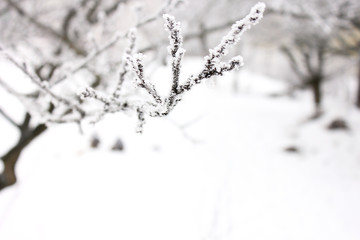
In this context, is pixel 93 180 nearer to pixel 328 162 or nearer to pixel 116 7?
pixel 116 7

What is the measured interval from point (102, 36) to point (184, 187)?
8.10 feet

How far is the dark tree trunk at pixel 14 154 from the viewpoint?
2.02 metres

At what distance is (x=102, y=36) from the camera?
9.74 ft

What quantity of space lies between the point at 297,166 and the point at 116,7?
4727 millimetres

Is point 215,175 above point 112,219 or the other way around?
above

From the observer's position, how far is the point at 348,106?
8555 millimetres

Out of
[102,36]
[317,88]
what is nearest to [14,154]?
[102,36]

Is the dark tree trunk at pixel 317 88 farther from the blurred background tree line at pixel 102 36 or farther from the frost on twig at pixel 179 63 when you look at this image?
the frost on twig at pixel 179 63

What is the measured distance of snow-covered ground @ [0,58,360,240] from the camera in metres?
2.88

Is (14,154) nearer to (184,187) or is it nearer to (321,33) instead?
(184,187)

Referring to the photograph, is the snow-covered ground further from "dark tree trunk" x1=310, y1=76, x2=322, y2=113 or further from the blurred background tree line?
"dark tree trunk" x1=310, y1=76, x2=322, y2=113

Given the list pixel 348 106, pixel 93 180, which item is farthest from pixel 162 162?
pixel 348 106

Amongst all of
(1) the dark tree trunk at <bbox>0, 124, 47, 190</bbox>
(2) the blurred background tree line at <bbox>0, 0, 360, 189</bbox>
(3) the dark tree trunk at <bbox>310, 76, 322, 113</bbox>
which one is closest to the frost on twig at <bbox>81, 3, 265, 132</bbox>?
(2) the blurred background tree line at <bbox>0, 0, 360, 189</bbox>

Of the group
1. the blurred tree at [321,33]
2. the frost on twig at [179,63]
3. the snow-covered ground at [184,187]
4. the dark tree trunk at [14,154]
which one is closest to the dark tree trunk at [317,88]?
the blurred tree at [321,33]
